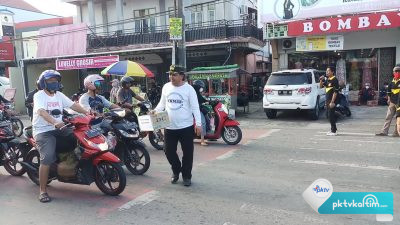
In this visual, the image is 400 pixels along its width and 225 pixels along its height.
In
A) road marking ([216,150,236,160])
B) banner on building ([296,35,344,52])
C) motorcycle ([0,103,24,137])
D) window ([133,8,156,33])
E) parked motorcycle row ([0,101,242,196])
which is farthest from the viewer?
window ([133,8,156,33])

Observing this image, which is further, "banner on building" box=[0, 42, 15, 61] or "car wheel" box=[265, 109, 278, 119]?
"banner on building" box=[0, 42, 15, 61]

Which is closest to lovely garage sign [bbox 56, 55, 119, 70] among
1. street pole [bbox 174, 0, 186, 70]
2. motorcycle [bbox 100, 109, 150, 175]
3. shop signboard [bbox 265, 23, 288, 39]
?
street pole [bbox 174, 0, 186, 70]

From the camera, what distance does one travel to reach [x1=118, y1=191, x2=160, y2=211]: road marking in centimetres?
501

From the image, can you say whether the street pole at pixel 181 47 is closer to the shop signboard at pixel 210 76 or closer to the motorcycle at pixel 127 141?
the shop signboard at pixel 210 76

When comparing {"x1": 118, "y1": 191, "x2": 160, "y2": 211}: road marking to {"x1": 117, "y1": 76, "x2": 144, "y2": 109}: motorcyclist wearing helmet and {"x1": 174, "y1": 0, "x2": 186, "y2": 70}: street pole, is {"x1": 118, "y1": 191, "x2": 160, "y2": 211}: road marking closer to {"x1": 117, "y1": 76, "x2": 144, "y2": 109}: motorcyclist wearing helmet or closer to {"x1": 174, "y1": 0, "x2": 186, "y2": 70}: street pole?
{"x1": 117, "y1": 76, "x2": 144, "y2": 109}: motorcyclist wearing helmet

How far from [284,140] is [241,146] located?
4.47ft

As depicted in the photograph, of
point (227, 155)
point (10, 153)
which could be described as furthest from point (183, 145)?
point (10, 153)

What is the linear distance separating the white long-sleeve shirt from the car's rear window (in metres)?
8.36

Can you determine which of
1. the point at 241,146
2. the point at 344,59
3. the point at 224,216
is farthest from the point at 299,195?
the point at 344,59

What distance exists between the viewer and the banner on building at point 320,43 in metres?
16.8

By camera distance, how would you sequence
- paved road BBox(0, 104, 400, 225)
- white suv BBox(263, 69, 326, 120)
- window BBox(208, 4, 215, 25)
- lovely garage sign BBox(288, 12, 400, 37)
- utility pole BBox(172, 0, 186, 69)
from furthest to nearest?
window BBox(208, 4, 215, 25), lovely garage sign BBox(288, 12, 400, 37), utility pole BBox(172, 0, 186, 69), white suv BBox(263, 69, 326, 120), paved road BBox(0, 104, 400, 225)

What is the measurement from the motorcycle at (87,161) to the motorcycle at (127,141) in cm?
69

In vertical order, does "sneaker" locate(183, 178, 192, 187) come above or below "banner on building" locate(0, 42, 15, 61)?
below

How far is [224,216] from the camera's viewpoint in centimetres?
456
